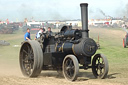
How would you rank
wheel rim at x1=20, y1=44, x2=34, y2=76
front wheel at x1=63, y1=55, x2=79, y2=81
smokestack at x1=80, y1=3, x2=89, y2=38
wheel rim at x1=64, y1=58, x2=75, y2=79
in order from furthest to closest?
1. wheel rim at x1=20, y1=44, x2=34, y2=76
2. smokestack at x1=80, y1=3, x2=89, y2=38
3. wheel rim at x1=64, y1=58, x2=75, y2=79
4. front wheel at x1=63, y1=55, x2=79, y2=81

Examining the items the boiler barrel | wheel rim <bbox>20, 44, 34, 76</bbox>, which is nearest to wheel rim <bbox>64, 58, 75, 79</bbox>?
the boiler barrel

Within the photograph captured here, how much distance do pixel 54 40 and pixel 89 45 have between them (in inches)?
60.5

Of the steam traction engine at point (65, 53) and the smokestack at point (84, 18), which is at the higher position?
the smokestack at point (84, 18)

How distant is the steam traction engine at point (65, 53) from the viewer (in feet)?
29.4

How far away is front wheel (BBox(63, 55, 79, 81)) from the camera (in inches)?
334

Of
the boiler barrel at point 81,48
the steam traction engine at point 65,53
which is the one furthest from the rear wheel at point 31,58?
the boiler barrel at point 81,48

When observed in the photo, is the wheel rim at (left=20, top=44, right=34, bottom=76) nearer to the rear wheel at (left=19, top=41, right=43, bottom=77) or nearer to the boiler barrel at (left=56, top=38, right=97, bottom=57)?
the rear wheel at (left=19, top=41, right=43, bottom=77)

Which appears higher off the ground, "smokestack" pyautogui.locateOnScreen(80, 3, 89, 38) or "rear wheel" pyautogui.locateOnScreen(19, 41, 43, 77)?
"smokestack" pyautogui.locateOnScreen(80, 3, 89, 38)

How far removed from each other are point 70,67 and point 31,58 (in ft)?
5.58

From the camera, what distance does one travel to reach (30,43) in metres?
9.73

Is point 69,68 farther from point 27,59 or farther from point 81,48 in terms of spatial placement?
point 27,59

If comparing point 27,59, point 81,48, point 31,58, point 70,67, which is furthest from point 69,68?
Result: point 27,59

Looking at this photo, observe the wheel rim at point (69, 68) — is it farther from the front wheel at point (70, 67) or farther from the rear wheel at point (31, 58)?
the rear wheel at point (31, 58)

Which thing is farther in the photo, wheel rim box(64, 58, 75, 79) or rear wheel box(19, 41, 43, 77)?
rear wheel box(19, 41, 43, 77)
